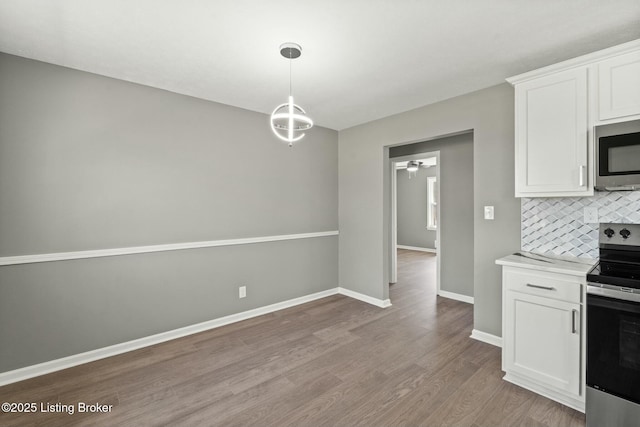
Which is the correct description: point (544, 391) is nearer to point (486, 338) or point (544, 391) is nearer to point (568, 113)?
point (486, 338)

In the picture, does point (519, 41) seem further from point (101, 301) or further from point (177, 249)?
point (101, 301)

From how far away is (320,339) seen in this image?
309 centimetres

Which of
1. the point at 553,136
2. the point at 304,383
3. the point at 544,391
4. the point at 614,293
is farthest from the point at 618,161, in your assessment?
the point at 304,383

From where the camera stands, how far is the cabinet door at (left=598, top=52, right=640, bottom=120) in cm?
203

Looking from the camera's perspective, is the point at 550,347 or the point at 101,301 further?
the point at 101,301

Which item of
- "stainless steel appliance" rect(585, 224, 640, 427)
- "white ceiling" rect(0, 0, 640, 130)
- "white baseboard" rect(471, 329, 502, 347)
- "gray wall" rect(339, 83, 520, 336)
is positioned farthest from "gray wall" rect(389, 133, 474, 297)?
"stainless steel appliance" rect(585, 224, 640, 427)

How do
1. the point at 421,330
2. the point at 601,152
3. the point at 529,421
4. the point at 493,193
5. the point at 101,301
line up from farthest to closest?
the point at 421,330 < the point at 493,193 < the point at 101,301 < the point at 601,152 < the point at 529,421

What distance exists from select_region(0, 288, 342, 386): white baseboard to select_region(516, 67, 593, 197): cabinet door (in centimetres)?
310

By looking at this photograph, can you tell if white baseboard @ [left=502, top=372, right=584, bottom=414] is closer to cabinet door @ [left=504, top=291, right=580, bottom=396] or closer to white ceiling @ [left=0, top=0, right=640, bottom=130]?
cabinet door @ [left=504, top=291, right=580, bottom=396]

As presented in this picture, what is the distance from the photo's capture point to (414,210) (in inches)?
364

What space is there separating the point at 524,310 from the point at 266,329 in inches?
97.8

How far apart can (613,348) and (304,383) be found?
2.05 meters

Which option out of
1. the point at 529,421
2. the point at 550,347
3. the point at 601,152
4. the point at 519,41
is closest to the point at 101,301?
the point at 529,421

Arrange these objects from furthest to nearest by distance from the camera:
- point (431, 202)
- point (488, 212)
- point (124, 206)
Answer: point (431, 202) < point (488, 212) < point (124, 206)
